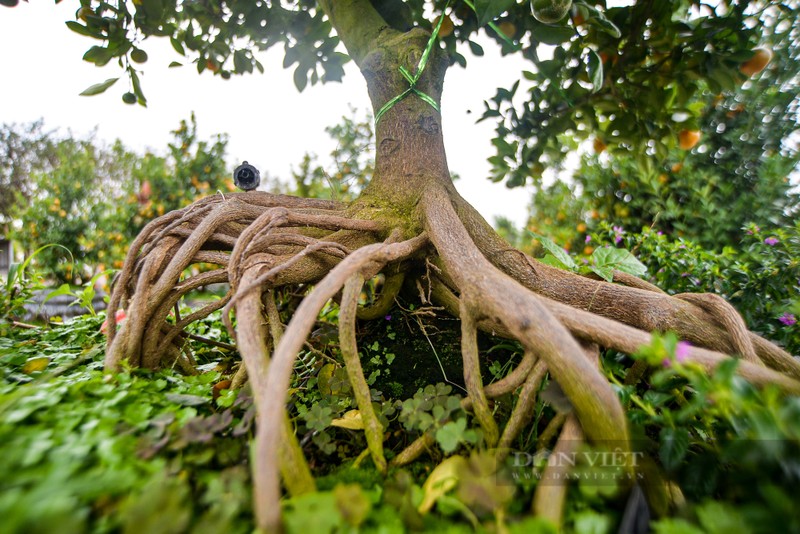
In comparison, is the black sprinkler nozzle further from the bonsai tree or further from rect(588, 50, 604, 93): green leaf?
rect(588, 50, 604, 93): green leaf

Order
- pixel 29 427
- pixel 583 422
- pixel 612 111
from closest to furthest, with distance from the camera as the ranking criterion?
pixel 29 427 → pixel 583 422 → pixel 612 111

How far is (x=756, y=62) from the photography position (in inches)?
80.2

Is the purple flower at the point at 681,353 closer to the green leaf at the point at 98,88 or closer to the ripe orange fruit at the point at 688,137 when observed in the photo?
the ripe orange fruit at the point at 688,137

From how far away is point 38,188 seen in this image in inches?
299

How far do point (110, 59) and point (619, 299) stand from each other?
114 inches

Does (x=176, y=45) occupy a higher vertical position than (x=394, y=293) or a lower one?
higher

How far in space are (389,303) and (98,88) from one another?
76.9 inches

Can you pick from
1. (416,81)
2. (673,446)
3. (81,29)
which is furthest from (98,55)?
(673,446)

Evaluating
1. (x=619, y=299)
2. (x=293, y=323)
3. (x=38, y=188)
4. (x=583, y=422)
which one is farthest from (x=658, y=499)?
(x=38, y=188)

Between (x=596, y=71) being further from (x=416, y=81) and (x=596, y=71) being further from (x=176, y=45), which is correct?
(x=176, y=45)

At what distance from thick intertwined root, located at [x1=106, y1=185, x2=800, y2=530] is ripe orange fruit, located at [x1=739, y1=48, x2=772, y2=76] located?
155 centimetres

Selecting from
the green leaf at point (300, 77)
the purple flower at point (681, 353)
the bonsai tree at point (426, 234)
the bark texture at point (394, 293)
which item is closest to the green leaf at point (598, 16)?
the bonsai tree at point (426, 234)

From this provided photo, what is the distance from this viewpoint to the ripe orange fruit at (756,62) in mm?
1986

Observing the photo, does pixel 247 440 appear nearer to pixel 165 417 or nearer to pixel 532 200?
pixel 165 417
